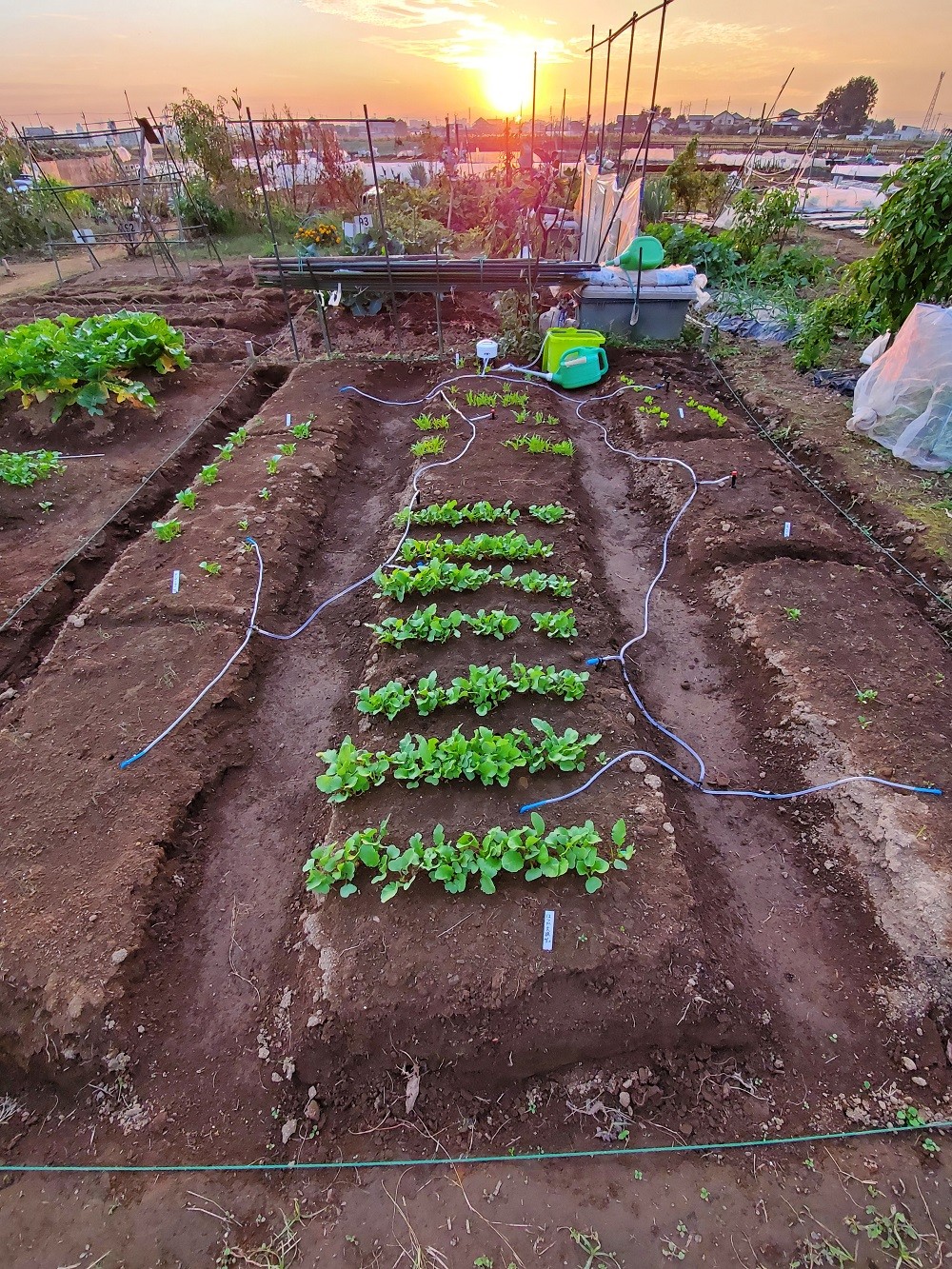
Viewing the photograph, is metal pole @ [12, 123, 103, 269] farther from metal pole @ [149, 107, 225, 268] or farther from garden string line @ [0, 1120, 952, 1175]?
garden string line @ [0, 1120, 952, 1175]

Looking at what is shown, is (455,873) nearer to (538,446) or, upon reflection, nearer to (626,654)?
(626,654)

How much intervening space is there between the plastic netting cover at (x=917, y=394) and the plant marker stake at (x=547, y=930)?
662cm

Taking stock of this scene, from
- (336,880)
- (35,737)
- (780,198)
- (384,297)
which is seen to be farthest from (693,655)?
(780,198)

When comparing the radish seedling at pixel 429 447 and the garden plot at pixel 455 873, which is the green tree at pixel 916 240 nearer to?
the garden plot at pixel 455 873

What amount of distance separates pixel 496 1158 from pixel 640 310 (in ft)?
35.1

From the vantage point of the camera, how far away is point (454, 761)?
3689mm

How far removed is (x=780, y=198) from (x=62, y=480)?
514 inches

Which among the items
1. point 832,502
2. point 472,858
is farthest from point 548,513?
point 472,858

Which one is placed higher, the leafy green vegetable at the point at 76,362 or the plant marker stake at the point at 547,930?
the leafy green vegetable at the point at 76,362

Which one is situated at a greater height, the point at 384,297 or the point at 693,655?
the point at 384,297

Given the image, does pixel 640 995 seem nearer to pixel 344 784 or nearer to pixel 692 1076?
pixel 692 1076

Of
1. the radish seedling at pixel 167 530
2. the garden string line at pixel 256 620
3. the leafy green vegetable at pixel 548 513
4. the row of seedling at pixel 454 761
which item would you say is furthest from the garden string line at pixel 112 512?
the leafy green vegetable at pixel 548 513

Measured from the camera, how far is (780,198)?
37.9 feet

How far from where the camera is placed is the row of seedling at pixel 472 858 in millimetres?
3213
